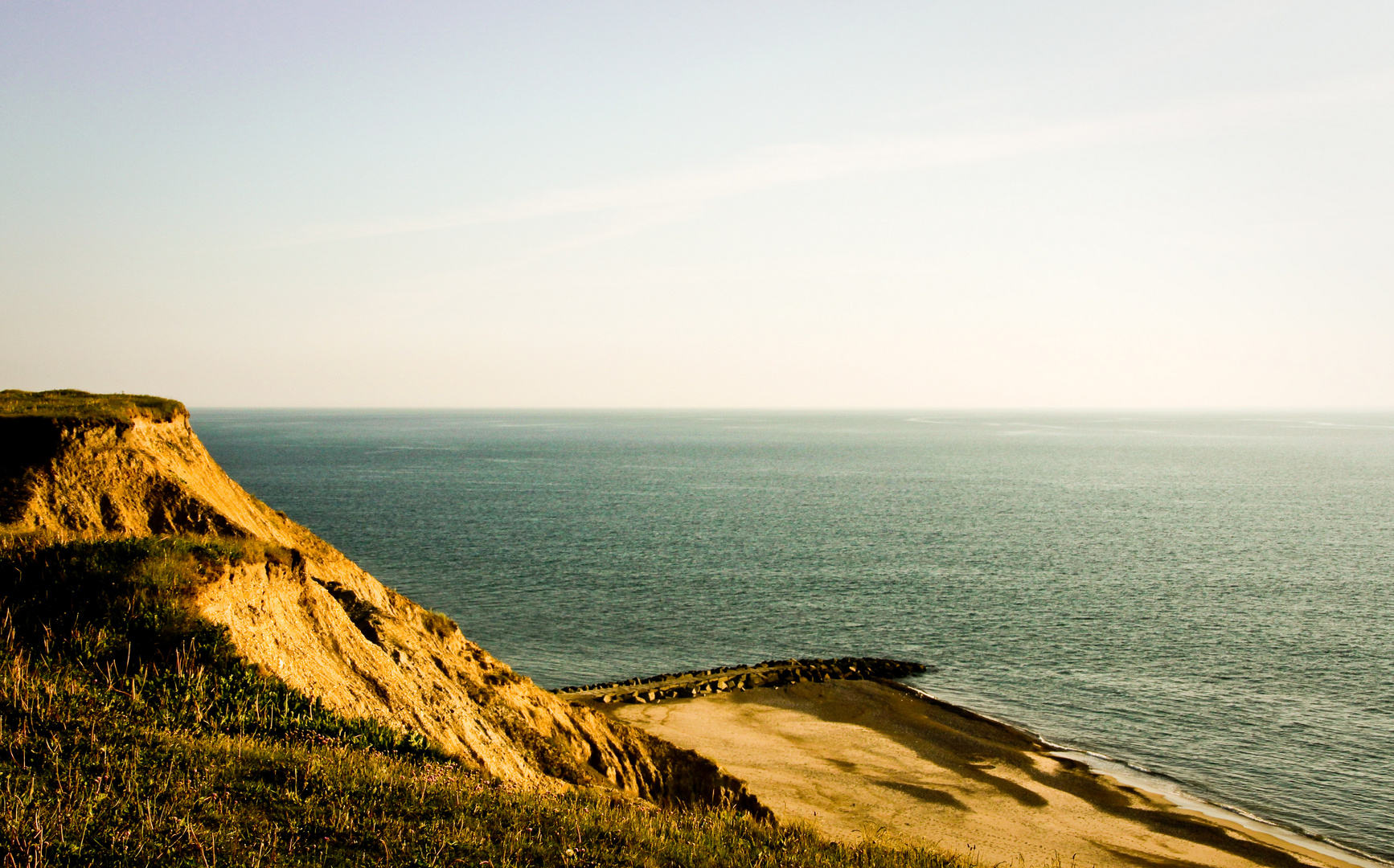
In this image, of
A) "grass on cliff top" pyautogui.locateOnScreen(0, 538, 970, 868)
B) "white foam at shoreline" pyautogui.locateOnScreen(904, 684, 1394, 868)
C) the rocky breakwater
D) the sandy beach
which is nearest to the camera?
"grass on cliff top" pyautogui.locateOnScreen(0, 538, 970, 868)


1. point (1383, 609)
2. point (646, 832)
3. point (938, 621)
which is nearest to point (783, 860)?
point (646, 832)

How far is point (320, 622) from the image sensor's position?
20.8 metres

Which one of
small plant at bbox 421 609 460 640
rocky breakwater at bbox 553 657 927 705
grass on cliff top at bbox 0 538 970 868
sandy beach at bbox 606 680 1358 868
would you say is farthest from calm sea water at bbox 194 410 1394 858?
grass on cliff top at bbox 0 538 970 868

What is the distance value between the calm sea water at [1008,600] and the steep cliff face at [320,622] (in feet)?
66.4

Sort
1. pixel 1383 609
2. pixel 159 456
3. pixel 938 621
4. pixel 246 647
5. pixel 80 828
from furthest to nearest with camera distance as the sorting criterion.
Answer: pixel 1383 609 → pixel 938 621 → pixel 159 456 → pixel 246 647 → pixel 80 828

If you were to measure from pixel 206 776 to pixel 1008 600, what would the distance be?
64.4 meters

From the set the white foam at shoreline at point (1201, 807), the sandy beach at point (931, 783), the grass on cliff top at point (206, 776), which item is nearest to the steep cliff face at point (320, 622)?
the grass on cliff top at point (206, 776)

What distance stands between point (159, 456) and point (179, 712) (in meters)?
20.5

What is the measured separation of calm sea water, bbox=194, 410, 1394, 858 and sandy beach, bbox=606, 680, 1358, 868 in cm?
370

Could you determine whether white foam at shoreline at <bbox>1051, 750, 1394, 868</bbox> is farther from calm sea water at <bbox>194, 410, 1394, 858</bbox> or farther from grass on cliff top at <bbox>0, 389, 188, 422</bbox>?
grass on cliff top at <bbox>0, 389, 188, 422</bbox>

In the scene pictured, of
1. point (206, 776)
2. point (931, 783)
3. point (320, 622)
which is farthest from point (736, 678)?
point (206, 776)

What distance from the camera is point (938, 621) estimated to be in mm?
60969

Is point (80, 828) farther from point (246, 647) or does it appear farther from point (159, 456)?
point (159, 456)

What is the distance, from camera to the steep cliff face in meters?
19.1
